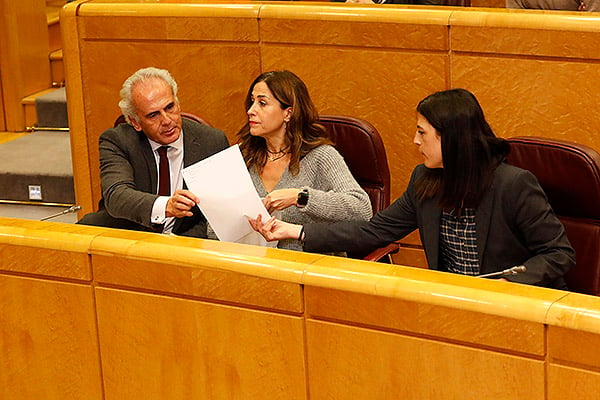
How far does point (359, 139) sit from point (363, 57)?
65 centimetres

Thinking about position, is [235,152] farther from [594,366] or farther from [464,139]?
[594,366]

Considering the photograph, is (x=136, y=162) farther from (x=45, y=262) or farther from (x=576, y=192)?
(x=576, y=192)

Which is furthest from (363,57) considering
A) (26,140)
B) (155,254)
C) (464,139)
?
(26,140)

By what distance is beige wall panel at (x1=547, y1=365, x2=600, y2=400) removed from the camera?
5.20 ft

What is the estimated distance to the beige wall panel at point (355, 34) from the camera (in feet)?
10.9

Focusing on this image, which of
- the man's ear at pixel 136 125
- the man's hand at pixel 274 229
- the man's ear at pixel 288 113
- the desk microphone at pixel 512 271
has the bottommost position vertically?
the desk microphone at pixel 512 271

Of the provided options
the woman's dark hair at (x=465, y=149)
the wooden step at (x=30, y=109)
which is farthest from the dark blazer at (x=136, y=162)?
the wooden step at (x=30, y=109)

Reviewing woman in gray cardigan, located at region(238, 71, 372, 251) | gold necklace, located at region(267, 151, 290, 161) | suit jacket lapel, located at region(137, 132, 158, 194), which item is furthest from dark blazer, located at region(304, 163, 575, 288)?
suit jacket lapel, located at region(137, 132, 158, 194)

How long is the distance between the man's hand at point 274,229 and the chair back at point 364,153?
363 millimetres

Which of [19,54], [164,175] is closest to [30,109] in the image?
[19,54]

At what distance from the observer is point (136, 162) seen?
3.01 metres

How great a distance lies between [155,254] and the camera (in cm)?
201

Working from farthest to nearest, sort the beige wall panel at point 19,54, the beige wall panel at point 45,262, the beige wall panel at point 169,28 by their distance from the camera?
1. the beige wall panel at point 19,54
2. the beige wall panel at point 169,28
3. the beige wall panel at point 45,262

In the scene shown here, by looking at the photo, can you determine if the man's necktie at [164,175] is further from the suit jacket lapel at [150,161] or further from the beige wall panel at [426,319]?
the beige wall panel at [426,319]
